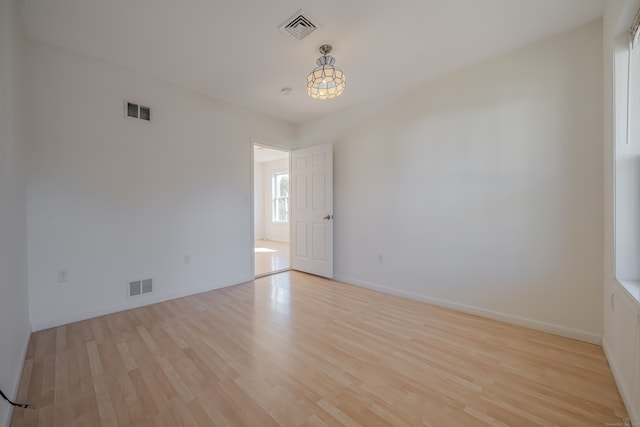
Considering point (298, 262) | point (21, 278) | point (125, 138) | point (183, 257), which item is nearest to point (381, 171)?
point (298, 262)

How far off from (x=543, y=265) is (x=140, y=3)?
158 inches

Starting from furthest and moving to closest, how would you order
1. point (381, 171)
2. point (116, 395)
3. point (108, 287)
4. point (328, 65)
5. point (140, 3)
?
point (381, 171) < point (108, 287) < point (328, 65) < point (140, 3) < point (116, 395)

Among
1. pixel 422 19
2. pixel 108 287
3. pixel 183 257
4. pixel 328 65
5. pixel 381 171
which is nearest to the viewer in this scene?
pixel 422 19

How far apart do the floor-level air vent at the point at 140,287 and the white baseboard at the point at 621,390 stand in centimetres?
396

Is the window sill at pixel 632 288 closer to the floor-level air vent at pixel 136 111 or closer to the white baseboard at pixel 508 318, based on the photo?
the white baseboard at pixel 508 318

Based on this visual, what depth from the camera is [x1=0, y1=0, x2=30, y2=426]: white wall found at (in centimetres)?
142

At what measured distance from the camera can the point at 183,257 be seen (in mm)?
3256

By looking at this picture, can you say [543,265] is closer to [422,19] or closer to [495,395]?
[495,395]

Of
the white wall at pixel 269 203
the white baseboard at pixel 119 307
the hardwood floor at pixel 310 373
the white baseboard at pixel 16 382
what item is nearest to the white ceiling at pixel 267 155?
the white wall at pixel 269 203

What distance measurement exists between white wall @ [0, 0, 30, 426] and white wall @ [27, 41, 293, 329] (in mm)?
214

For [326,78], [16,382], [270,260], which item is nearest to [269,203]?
[270,260]

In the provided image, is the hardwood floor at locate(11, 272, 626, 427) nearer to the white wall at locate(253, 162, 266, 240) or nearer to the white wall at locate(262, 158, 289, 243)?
the white wall at locate(262, 158, 289, 243)

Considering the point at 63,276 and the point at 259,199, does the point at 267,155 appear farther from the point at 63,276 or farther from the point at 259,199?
the point at 63,276

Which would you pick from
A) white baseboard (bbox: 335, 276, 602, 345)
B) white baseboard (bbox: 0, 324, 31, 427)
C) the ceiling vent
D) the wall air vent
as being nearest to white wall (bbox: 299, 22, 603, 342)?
white baseboard (bbox: 335, 276, 602, 345)
